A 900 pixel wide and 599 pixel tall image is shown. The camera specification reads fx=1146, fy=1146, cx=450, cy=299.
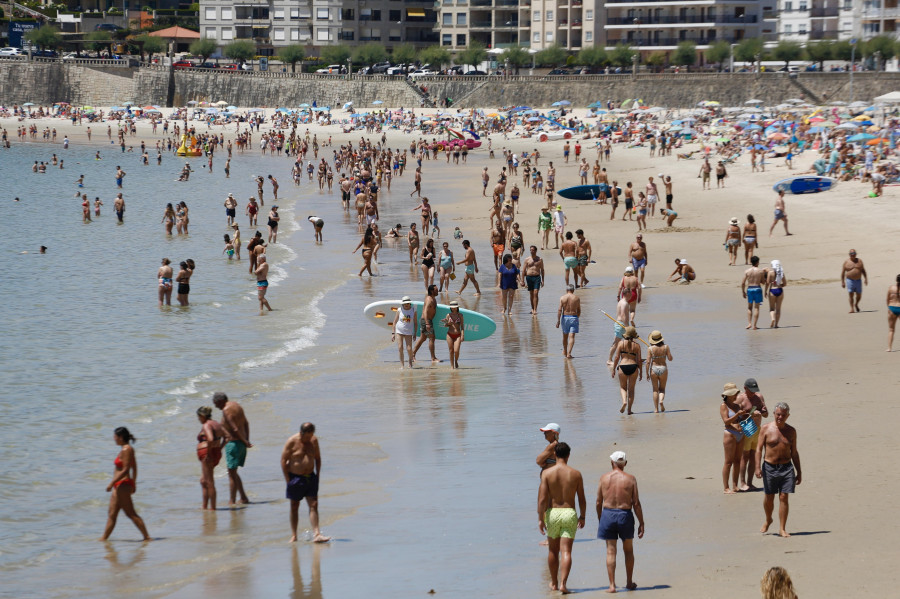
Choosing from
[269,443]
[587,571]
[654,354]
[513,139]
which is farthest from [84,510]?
[513,139]

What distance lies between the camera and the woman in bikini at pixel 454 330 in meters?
17.2

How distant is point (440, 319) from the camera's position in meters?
18.6

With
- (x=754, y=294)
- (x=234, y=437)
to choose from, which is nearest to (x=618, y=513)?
(x=234, y=437)

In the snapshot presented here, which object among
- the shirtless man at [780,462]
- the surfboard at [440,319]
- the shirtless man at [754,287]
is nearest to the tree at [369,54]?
the surfboard at [440,319]

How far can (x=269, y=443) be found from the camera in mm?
13961

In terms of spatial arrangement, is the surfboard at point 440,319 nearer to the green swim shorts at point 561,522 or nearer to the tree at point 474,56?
the green swim shorts at point 561,522

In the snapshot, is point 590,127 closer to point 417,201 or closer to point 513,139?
point 513,139

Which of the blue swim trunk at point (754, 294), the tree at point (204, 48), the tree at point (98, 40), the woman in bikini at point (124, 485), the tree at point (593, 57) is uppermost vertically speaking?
the tree at point (98, 40)

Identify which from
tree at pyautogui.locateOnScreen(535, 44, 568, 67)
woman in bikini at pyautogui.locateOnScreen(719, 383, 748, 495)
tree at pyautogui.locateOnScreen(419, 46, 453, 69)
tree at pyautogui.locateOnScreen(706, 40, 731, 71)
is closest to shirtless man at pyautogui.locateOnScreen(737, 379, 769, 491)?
woman in bikini at pyautogui.locateOnScreen(719, 383, 748, 495)

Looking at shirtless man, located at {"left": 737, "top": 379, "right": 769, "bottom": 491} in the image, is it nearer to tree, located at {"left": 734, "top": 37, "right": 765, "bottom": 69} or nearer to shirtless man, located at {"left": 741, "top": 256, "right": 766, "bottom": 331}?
shirtless man, located at {"left": 741, "top": 256, "right": 766, "bottom": 331}

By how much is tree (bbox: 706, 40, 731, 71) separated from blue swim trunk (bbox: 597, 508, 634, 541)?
85235 mm

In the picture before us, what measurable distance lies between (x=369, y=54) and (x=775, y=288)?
88805 millimetres

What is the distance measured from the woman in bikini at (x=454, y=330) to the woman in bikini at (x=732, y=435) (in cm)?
651

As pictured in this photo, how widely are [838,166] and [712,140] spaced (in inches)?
865
